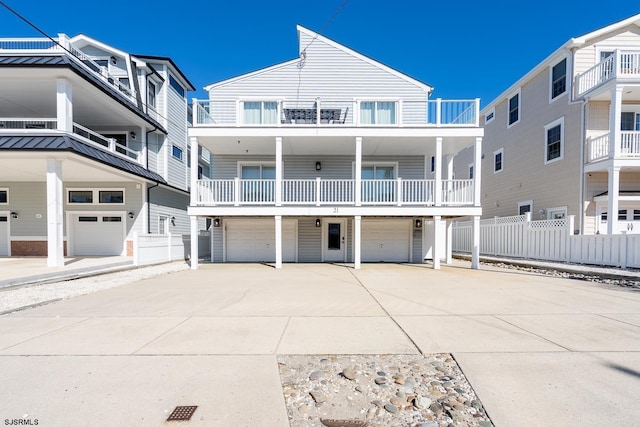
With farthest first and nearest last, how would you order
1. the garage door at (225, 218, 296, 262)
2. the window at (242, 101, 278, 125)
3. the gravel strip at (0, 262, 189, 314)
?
the garage door at (225, 218, 296, 262) → the window at (242, 101, 278, 125) → the gravel strip at (0, 262, 189, 314)

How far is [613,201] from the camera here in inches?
400

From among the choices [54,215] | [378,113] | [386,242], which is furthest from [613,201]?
[54,215]

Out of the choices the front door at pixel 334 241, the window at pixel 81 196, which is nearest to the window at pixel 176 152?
the window at pixel 81 196

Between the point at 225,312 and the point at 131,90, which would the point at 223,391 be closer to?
the point at 225,312

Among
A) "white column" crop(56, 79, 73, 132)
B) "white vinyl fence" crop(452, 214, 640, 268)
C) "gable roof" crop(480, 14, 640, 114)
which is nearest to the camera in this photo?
"white vinyl fence" crop(452, 214, 640, 268)

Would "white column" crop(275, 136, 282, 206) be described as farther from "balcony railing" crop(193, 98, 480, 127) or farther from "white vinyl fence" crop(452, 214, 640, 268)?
"white vinyl fence" crop(452, 214, 640, 268)

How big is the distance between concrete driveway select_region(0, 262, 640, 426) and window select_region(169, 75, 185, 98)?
12826 mm

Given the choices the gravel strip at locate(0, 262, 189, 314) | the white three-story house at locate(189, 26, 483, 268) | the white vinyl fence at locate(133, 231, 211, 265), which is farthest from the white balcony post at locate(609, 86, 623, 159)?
the white vinyl fence at locate(133, 231, 211, 265)

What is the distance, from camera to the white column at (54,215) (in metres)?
8.44

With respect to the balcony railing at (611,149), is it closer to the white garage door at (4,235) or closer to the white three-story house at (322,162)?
the white three-story house at (322,162)

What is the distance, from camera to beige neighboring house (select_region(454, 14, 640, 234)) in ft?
34.1

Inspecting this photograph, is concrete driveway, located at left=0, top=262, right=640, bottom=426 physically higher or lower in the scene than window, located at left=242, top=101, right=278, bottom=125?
lower

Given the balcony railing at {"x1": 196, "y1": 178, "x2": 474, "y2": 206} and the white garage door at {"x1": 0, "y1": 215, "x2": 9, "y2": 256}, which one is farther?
the white garage door at {"x1": 0, "y1": 215, "x2": 9, "y2": 256}

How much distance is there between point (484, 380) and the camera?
2.60 metres
